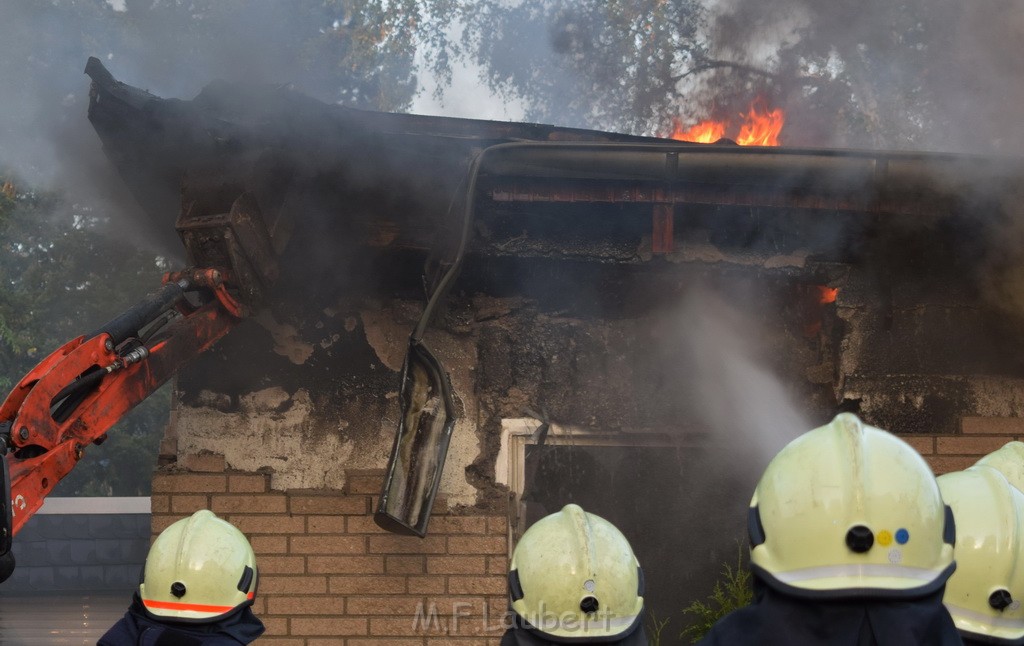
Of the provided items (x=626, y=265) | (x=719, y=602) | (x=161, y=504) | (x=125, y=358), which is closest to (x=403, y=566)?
(x=161, y=504)

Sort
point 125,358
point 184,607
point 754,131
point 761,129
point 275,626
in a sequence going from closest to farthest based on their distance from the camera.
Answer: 1. point 184,607
2. point 125,358
3. point 275,626
4. point 761,129
5. point 754,131

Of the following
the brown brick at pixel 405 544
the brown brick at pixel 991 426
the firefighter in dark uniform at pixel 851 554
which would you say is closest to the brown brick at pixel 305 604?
the brown brick at pixel 405 544

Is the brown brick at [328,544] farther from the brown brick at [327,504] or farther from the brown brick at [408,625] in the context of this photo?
the brown brick at [408,625]

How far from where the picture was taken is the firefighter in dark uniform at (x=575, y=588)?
268 centimetres

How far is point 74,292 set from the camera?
1989 centimetres

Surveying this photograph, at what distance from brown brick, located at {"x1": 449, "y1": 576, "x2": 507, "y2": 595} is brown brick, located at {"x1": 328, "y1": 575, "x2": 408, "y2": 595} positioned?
11.3 inches

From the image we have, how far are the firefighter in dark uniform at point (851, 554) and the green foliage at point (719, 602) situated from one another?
158 inches

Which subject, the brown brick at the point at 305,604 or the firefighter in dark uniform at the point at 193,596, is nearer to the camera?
the firefighter in dark uniform at the point at 193,596

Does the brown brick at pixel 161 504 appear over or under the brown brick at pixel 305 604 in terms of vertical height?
over

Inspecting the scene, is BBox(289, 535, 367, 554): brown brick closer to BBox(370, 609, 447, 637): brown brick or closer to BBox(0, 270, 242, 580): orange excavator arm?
BBox(370, 609, 447, 637): brown brick

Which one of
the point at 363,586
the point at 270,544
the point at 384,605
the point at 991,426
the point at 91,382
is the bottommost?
the point at 384,605

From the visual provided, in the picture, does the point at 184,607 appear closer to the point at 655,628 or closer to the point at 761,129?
the point at 655,628

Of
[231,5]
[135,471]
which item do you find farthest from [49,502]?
[231,5]

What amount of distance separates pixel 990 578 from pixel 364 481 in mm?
4109
